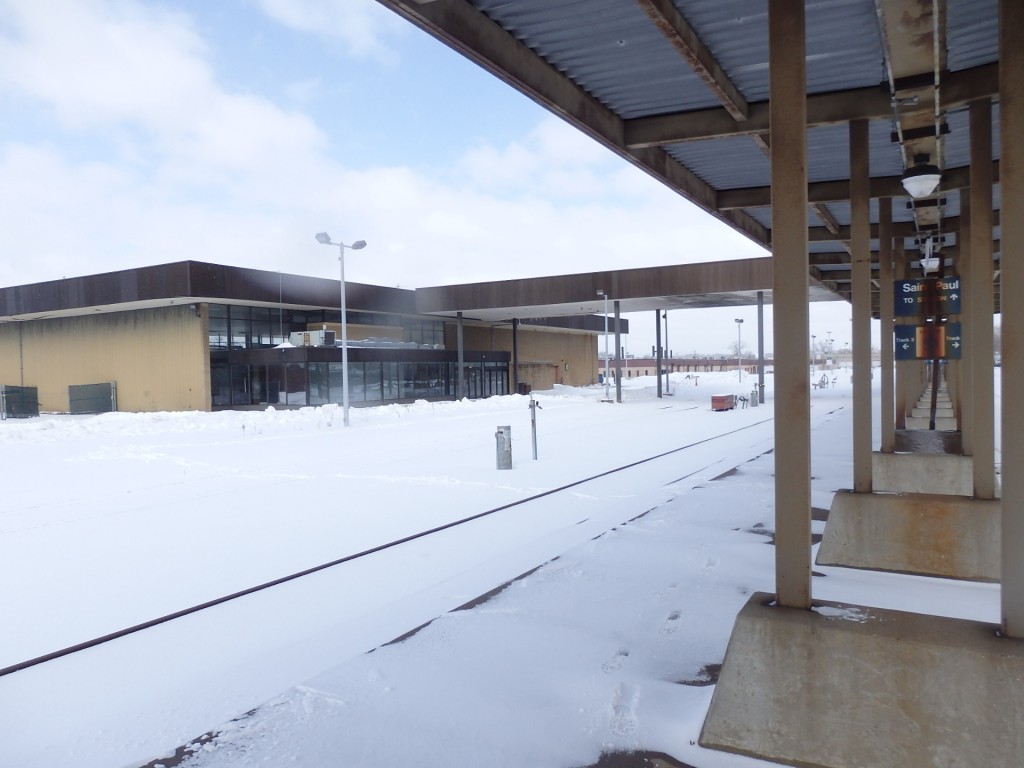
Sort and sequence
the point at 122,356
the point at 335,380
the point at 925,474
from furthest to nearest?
the point at 122,356
the point at 335,380
the point at 925,474

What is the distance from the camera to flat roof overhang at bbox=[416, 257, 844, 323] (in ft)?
114

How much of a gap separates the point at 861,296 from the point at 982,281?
195 cm

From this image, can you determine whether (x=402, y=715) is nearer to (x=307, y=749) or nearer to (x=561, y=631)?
(x=307, y=749)

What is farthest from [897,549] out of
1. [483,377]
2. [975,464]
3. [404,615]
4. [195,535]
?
[483,377]

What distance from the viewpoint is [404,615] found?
6156 mm

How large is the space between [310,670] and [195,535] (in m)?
5.02

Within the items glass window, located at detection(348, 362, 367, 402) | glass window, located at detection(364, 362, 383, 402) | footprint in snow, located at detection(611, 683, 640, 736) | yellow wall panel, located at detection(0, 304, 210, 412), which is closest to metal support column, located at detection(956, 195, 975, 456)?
footprint in snow, located at detection(611, 683, 640, 736)

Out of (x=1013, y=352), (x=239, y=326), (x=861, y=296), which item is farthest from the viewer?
(x=239, y=326)

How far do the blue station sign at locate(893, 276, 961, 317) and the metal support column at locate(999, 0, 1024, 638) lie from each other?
837cm

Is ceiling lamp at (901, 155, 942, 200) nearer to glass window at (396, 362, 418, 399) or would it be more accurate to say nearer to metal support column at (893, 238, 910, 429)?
metal support column at (893, 238, 910, 429)

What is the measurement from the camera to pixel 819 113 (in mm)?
7184

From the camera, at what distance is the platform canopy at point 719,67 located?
5.12m

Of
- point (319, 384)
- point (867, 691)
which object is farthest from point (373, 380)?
point (867, 691)

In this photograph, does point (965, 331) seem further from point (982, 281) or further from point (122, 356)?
point (122, 356)
